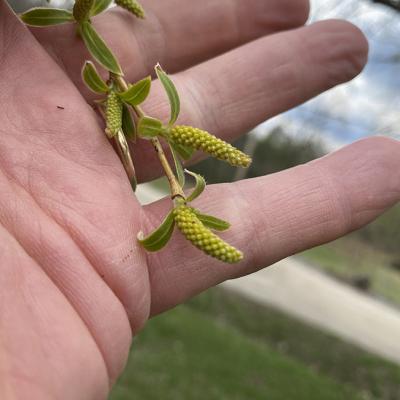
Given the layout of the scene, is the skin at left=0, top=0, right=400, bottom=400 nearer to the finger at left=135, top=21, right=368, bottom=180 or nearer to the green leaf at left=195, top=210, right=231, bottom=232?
the finger at left=135, top=21, right=368, bottom=180

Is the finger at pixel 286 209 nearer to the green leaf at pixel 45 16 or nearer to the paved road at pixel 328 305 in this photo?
the green leaf at pixel 45 16

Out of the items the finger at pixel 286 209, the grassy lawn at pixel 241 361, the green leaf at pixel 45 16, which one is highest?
the green leaf at pixel 45 16

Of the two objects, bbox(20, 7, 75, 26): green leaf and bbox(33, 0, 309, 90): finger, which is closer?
bbox(20, 7, 75, 26): green leaf

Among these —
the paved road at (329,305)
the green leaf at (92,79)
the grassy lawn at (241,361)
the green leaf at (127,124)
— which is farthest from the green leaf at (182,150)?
the paved road at (329,305)

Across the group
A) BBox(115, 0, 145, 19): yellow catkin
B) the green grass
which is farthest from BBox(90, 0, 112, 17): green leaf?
the green grass

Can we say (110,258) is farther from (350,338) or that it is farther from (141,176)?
(350,338)

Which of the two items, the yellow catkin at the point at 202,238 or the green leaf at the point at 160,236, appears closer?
the yellow catkin at the point at 202,238

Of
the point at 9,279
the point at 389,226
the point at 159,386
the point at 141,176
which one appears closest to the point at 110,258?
the point at 9,279
